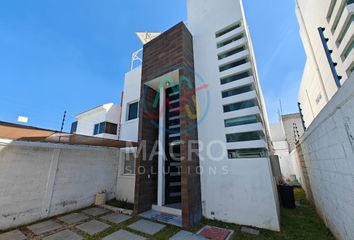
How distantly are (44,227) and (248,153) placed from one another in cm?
737

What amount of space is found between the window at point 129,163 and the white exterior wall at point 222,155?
443 centimetres

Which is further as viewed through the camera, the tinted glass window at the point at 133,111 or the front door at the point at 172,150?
the tinted glass window at the point at 133,111

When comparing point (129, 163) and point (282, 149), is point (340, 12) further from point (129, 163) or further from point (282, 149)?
point (282, 149)

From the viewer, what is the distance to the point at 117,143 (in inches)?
270

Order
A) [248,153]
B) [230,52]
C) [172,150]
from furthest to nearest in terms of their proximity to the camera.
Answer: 1. [172,150]
2. [230,52]
3. [248,153]

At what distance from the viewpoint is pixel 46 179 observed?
5.70 meters

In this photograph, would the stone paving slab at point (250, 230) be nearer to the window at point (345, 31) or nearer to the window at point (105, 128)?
the window at point (345, 31)

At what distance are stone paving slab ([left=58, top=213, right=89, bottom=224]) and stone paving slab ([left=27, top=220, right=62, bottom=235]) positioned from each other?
31 cm

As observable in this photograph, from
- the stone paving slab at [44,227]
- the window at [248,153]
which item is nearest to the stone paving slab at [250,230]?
the window at [248,153]

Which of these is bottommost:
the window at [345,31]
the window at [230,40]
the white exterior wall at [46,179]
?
the white exterior wall at [46,179]

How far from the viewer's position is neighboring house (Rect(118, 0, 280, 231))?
15.8ft

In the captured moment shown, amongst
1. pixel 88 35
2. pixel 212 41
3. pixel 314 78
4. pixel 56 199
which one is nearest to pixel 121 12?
pixel 88 35

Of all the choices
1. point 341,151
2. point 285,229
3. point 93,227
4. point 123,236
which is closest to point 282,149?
point 285,229

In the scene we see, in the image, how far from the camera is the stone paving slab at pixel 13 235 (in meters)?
4.07
